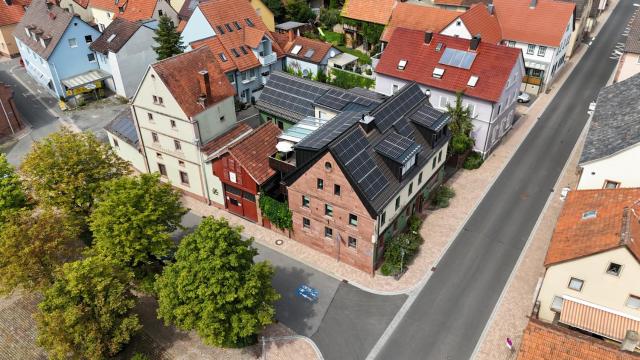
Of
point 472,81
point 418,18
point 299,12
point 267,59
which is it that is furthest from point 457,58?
point 299,12

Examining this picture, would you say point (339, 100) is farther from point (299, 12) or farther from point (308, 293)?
point (299, 12)

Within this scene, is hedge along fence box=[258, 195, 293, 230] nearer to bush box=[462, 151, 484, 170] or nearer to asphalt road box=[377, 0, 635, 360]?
asphalt road box=[377, 0, 635, 360]

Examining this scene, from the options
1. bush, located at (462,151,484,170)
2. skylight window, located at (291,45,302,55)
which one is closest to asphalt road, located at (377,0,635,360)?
bush, located at (462,151,484,170)

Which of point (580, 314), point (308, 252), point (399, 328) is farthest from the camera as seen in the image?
point (308, 252)

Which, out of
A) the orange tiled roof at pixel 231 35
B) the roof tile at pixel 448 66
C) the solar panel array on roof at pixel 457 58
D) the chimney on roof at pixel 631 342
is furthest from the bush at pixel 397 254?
the orange tiled roof at pixel 231 35

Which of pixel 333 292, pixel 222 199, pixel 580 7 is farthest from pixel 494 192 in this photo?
pixel 580 7

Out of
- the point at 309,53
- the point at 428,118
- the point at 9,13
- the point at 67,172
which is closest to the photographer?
the point at 67,172

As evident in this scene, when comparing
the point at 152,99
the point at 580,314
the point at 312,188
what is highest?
the point at 152,99

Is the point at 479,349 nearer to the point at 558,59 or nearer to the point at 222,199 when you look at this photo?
the point at 222,199
